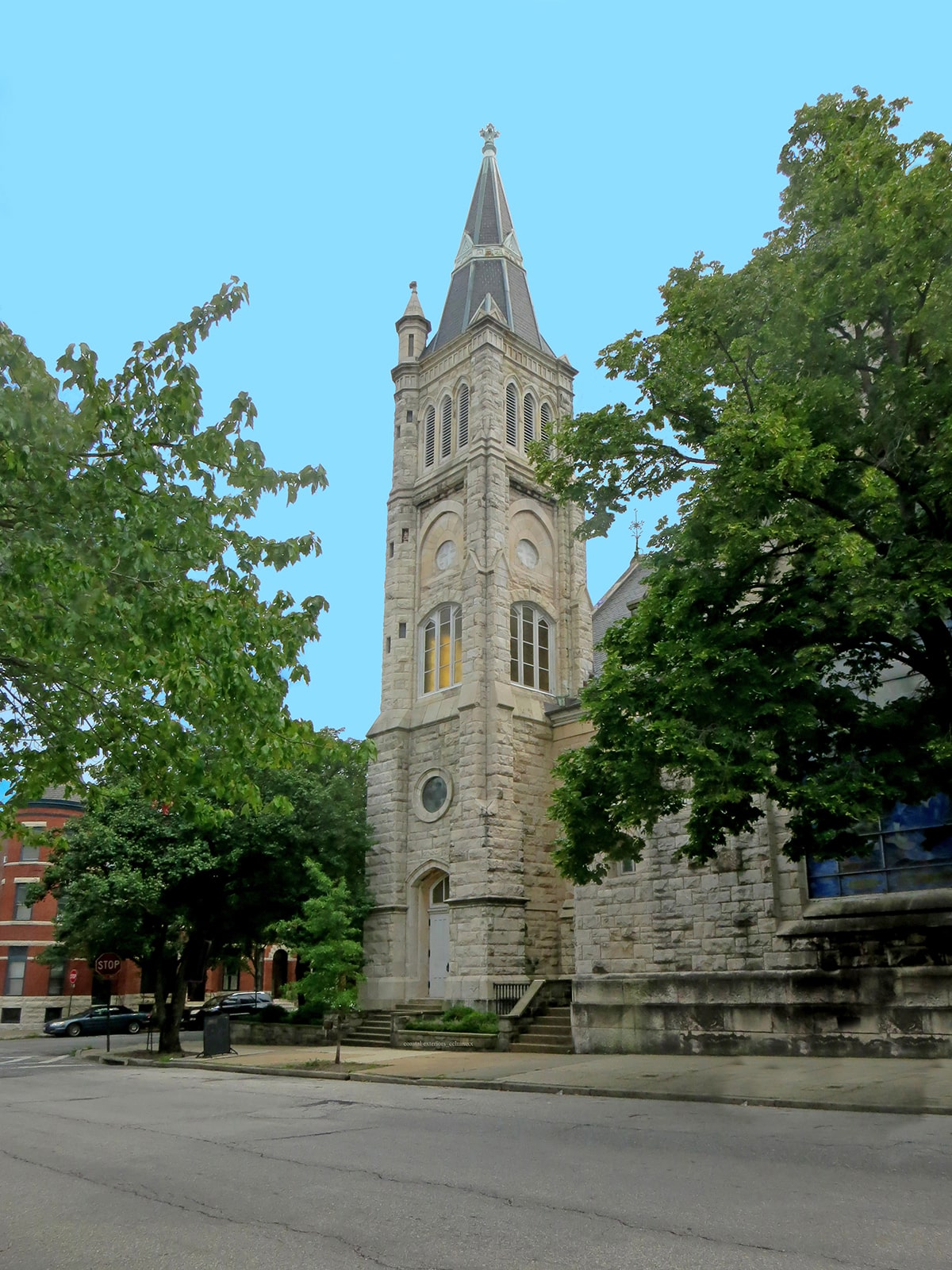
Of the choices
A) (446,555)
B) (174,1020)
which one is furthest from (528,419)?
(174,1020)

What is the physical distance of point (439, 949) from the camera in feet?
A: 86.6

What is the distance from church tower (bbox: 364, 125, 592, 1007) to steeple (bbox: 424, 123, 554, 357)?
13 centimetres

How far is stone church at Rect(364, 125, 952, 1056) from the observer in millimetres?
15656

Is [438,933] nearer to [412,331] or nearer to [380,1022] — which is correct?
[380,1022]

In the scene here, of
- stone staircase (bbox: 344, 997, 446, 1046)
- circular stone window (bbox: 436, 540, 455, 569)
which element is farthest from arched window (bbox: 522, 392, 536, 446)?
stone staircase (bbox: 344, 997, 446, 1046)

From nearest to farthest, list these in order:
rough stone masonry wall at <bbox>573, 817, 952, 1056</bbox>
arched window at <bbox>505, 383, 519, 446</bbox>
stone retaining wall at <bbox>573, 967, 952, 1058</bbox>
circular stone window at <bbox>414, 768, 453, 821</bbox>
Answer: stone retaining wall at <bbox>573, 967, 952, 1058</bbox> → rough stone masonry wall at <bbox>573, 817, 952, 1056</bbox> → circular stone window at <bbox>414, 768, 453, 821</bbox> → arched window at <bbox>505, 383, 519, 446</bbox>

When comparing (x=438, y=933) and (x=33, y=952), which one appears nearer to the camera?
(x=438, y=933)

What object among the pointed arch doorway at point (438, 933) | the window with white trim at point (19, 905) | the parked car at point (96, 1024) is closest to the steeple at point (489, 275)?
the pointed arch doorway at point (438, 933)

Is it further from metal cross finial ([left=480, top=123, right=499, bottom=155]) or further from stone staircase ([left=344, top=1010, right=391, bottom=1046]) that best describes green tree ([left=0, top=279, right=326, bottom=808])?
metal cross finial ([left=480, top=123, right=499, bottom=155])

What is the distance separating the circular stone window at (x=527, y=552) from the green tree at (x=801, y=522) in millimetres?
16006

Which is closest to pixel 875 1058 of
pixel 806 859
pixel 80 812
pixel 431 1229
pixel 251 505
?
pixel 806 859

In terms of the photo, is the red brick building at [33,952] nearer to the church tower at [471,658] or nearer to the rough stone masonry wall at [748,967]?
the church tower at [471,658]

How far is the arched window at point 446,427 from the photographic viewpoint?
31.3 m

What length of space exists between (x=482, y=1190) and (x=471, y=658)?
2097 cm
